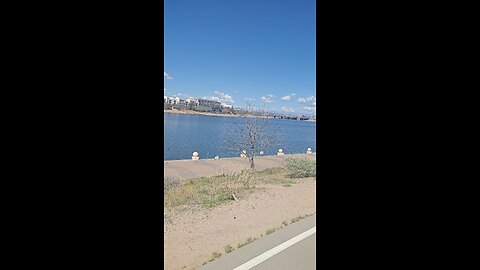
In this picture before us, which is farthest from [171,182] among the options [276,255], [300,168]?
[276,255]

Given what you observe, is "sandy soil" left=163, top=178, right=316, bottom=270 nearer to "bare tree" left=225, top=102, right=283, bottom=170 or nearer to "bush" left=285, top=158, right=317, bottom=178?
"bush" left=285, top=158, right=317, bottom=178

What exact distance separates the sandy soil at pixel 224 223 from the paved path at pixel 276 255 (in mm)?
401

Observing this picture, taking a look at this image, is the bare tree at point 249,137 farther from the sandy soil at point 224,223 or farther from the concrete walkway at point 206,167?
the sandy soil at point 224,223

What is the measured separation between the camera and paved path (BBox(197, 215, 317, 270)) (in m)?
2.53

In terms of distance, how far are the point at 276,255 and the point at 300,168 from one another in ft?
23.7

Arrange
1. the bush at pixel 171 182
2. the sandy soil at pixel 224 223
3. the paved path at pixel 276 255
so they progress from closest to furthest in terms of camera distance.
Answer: the paved path at pixel 276 255 < the sandy soil at pixel 224 223 < the bush at pixel 171 182

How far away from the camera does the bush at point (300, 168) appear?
9.76 m

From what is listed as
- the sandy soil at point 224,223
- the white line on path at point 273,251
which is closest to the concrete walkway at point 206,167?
the sandy soil at point 224,223

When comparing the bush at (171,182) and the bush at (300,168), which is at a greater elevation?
the bush at (300,168)

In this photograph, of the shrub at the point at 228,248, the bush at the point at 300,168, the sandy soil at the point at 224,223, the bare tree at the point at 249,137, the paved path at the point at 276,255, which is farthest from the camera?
the bare tree at the point at 249,137

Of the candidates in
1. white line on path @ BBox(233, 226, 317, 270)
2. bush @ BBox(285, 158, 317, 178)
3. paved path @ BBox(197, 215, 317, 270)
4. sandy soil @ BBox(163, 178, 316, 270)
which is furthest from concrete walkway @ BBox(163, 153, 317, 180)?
paved path @ BBox(197, 215, 317, 270)

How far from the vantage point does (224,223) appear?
4938mm
